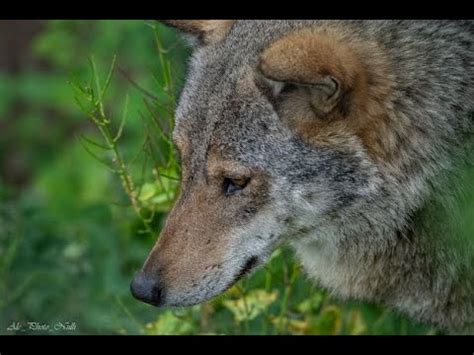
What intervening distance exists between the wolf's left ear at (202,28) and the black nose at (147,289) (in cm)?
111

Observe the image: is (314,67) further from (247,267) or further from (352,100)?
(247,267)

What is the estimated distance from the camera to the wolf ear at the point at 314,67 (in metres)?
3.92

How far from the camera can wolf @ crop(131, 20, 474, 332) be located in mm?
4191

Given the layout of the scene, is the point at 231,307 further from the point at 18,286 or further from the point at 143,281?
the point at 18,286

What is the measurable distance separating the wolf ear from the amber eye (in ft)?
1.20

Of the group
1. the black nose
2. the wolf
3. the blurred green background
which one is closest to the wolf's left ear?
the blurred green background

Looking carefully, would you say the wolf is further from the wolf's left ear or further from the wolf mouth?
the wolf's left ear

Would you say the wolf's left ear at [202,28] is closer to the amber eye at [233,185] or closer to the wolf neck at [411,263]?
the amber eye at [233,185]

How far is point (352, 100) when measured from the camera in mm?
4152

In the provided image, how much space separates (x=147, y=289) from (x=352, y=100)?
43.3 inches

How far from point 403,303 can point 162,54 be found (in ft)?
5.29

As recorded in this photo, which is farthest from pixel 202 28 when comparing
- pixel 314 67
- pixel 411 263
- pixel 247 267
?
pixel 411 263

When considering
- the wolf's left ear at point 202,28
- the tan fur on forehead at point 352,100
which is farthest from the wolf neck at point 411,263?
the wolf's left ear at point 202,28
